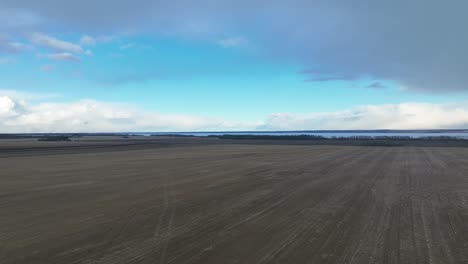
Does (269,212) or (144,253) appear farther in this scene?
(269,212)

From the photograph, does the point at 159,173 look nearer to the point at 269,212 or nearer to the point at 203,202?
the point at 203,202

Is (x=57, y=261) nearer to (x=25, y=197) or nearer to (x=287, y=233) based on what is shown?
(x=287, y=233)

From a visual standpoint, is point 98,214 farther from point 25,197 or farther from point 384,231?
point 384,231

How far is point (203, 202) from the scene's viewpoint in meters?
9.31

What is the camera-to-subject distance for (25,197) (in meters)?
10.3

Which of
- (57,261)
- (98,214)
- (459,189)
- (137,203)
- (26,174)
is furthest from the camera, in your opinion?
(26,174)

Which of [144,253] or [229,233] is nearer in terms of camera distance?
[144,253]

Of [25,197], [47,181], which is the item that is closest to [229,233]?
[25,197]

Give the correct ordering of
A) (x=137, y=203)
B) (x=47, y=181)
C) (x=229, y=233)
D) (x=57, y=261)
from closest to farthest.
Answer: (x=57, y=261)
(x=229, y=233)
(x=137, y=203)
(x=47, y=181)

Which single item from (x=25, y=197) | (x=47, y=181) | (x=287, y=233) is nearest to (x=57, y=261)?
(x=287, y=233)

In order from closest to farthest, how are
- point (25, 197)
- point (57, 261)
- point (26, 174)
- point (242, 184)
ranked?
1. point (57, 261)
2. point (25, 197)
3. point (242, 184)
4. point (26, 174)

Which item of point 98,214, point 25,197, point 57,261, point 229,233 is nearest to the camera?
point 57,261

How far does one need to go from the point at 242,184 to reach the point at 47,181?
24.9 feet

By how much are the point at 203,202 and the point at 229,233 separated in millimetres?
2988
